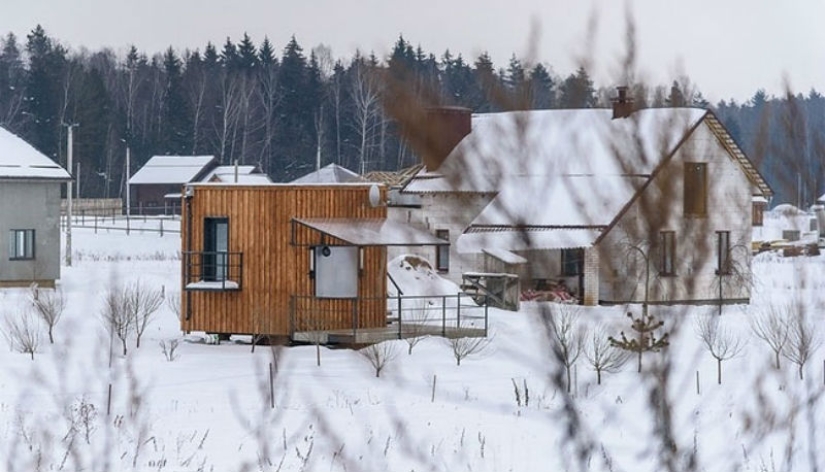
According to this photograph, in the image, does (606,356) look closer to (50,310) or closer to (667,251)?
(50,310)

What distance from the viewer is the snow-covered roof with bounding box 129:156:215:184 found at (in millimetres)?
71438

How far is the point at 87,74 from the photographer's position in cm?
8012

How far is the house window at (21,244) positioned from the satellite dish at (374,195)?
15.9 metres

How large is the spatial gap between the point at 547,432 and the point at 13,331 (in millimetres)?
11598

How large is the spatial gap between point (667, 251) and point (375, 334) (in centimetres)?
A: 2074

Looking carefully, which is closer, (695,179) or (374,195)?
(695,179)

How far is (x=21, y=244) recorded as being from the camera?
1442 inches

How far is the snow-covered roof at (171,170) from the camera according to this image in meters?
71.4

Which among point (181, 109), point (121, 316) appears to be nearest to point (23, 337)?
point (121, 316)

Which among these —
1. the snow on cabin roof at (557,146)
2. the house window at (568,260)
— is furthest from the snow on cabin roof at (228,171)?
the snow on cabin roof at (557,146)

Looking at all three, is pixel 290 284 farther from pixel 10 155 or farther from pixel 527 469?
pixel 10 155

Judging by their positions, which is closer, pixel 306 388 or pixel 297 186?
pixel 306 388

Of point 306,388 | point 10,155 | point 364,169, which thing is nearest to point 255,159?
point 364,169

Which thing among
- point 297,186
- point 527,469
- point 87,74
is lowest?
point 527,469
